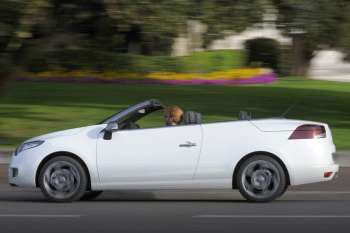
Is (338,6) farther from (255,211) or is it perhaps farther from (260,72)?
(260,72)

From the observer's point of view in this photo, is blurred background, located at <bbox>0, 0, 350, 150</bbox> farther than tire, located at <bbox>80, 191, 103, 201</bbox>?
Yes

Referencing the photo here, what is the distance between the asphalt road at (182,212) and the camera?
9117mm

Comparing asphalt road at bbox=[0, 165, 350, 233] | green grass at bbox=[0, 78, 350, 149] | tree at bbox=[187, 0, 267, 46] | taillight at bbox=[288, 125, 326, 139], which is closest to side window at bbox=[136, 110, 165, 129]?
green grass at bbox=[0, 78, 350, 149]

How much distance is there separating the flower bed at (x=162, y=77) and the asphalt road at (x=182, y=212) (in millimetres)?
13096

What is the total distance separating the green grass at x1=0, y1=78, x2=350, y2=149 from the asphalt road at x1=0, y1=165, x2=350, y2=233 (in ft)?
13.7

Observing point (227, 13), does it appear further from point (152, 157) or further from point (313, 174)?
point (313, 174)

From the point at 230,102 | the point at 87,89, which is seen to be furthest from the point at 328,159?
the point at 87,89

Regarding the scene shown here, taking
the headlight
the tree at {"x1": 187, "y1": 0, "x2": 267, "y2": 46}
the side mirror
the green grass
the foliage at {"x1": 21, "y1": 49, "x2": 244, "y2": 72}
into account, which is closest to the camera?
the side mirror

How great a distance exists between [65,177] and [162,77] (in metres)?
15.3

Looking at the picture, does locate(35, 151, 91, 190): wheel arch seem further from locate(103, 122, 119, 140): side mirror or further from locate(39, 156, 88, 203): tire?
locate(103, 122, 119, 140): side mirror

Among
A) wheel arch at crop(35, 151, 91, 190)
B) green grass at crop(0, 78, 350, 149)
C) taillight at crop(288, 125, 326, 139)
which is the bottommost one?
wheel arch at crop(35, 151, 91, 190)

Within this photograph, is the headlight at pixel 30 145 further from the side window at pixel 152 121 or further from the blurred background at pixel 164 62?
the side window at pixel 152 121

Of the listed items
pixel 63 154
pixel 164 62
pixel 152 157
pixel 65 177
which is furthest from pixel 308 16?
pixel 164 62

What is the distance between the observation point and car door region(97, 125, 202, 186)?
1086 centimetres
